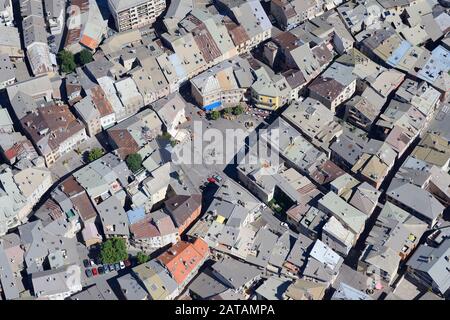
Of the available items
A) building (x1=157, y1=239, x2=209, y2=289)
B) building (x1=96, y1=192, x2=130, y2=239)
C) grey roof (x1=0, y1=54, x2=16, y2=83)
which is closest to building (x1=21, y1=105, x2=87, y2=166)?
grey roof (x1=0, y1=54, x2=16, y2=83)

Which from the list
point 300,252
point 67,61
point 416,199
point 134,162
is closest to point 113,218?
point 134,162

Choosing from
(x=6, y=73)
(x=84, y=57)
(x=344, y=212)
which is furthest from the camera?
(x=84, y=57)

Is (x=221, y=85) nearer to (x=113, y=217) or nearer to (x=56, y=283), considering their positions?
(x=113, y=217)

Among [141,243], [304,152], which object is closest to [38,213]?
[141,243]

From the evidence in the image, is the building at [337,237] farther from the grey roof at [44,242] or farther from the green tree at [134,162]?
the grey roof at [44,242]

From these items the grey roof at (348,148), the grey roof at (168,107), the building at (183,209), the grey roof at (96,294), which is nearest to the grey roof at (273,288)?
the building at (183,209)

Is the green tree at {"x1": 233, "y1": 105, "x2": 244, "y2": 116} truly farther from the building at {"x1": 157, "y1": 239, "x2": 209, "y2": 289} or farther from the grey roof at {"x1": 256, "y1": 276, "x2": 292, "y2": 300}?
the grey roof at {"x1": 256, "y1": 276, "x2": 292, "y2": 300}

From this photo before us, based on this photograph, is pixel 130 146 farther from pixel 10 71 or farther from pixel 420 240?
pixel 420 240
